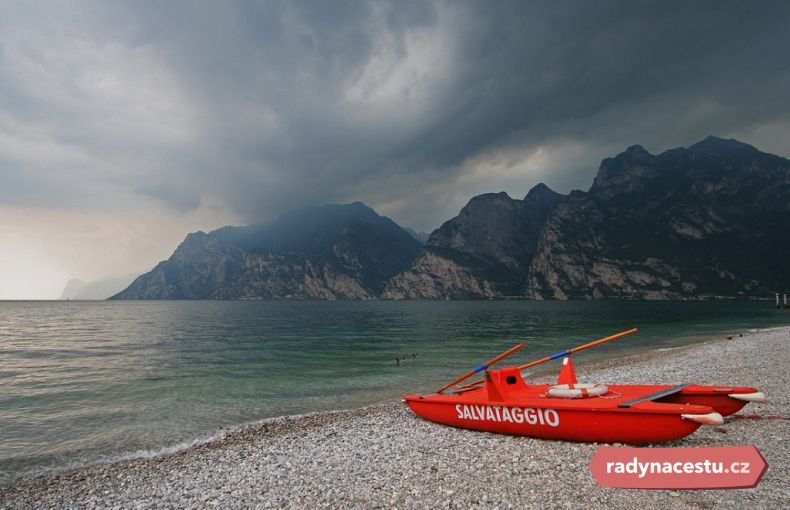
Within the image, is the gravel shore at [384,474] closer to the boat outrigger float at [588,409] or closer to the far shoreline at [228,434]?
the far shoreline at [228,434]

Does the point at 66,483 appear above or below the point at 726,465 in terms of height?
below

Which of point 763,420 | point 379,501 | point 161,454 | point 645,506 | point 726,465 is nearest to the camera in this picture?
point 726,465

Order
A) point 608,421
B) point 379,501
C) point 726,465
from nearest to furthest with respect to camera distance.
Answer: point 726,465
point 379,501
point 608,421

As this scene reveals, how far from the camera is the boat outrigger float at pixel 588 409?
373 inches

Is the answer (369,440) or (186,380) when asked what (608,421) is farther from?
(186,380)

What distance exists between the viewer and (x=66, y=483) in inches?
402

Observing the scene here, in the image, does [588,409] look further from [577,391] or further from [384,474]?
[384,474]

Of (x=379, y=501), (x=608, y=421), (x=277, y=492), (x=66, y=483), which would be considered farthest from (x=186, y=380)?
(x=608, y=421)

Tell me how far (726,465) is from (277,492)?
8070mm

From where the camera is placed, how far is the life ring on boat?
1114 centimetres

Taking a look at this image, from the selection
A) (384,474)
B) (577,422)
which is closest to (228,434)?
(384,474)

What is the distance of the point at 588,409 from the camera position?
10109mm

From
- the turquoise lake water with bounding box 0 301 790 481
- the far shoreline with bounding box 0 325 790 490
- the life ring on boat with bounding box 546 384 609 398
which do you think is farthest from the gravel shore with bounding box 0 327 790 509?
the turquoise lake water with bounding box 0 301 790 481

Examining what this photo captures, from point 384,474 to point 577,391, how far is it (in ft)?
20.2
